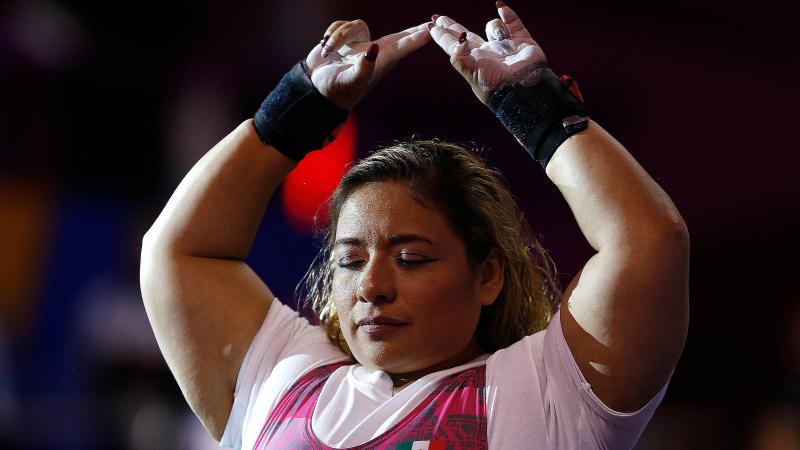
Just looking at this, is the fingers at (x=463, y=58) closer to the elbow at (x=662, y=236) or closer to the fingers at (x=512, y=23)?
the fingers at (x=512, y=23)

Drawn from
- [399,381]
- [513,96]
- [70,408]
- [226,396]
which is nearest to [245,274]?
[226,396]

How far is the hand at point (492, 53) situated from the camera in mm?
1446

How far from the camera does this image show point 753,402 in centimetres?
270

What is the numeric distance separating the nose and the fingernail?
0.35 meters

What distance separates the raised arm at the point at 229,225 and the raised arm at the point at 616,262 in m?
0.33

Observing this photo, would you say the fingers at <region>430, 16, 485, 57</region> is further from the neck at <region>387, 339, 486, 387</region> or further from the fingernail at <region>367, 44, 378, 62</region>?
the neck at <region>387, 339, 486, 387</region>

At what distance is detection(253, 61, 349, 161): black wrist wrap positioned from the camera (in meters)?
1.56

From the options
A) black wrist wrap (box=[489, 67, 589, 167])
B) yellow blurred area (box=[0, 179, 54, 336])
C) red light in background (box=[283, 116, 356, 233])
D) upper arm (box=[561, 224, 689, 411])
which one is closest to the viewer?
upper arm (box=[561, 224, 689, 411])

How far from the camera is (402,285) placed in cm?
142

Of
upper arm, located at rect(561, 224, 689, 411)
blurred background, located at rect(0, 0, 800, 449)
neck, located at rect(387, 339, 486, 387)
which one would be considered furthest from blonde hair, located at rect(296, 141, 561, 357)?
blurred background, located at rect(0, 0, 800, 449)

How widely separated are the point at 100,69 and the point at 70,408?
1298 millimetres

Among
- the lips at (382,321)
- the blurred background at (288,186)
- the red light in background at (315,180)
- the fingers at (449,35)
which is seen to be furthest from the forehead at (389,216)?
the red light in background at (315,180)

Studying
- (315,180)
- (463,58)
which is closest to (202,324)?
(463,58)

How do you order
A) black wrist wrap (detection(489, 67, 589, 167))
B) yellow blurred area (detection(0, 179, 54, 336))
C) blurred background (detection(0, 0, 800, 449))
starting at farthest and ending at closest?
yellow blurred area (detection(0, 179, 54, 336))
blurred background (detection(0, 0, 800, 449))
black wrist wrap (detection(489, 67, 589, 167))
